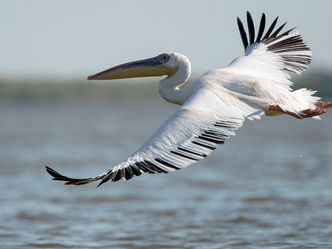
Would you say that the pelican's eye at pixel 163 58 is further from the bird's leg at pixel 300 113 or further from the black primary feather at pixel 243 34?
the bird's leg at pixel 300 113

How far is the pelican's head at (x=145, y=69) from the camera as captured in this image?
1063 centimetres

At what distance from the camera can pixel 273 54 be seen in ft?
36.4

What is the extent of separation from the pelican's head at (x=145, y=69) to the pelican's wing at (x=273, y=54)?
1.99 feet

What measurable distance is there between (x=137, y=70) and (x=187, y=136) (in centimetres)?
220

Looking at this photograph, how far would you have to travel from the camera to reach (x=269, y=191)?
15242 millimetres

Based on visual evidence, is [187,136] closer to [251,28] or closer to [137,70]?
[137,70]

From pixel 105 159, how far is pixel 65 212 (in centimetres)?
764

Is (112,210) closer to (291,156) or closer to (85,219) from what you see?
(85,219)

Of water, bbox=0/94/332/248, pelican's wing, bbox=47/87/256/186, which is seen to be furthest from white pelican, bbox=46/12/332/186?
water, bbox=0/94/332/248

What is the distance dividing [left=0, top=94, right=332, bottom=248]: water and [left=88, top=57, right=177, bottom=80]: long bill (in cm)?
175

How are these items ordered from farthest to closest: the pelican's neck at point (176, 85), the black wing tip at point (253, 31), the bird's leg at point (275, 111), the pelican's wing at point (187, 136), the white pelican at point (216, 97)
Answer: the black wing tip at point (253, 31) < the pelican's neck at point (176, 85) < the bird's leg at point (275, 111) < the white pelican at point (216, 97) < the pelican's wing at point (187, 136)

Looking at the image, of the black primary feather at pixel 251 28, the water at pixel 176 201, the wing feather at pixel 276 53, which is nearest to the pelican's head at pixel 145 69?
the wing feather at pixel 276 53

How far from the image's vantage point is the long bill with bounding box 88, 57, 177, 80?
10.7 m

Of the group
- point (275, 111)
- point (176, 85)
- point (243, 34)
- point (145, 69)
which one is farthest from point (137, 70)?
point (275, 111)
